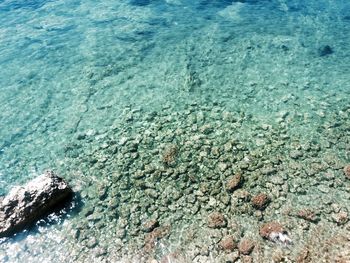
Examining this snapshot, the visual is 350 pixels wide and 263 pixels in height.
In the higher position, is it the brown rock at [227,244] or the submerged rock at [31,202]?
the submerged rock at [31,202]

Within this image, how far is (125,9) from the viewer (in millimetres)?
27281

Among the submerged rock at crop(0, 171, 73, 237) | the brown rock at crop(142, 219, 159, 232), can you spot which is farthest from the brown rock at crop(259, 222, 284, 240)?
the submerged rock at crop(0, 171, 73, 237)

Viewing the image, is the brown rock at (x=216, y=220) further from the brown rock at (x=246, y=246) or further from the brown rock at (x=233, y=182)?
the brown rock at (x=233, y=182)

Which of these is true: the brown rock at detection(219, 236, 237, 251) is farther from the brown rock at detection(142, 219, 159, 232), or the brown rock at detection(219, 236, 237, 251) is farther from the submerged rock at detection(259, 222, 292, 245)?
the brown rock at detection(142, 219, 159, 232)

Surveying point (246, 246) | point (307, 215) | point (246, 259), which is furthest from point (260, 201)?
point (246, 259)

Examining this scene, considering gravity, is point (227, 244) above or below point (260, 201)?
below

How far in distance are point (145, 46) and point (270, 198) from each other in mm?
14296

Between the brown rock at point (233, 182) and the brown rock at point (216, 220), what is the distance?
3.76 feet

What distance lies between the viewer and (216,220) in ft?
35.4

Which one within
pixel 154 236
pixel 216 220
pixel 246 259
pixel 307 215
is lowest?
pixel 154 236

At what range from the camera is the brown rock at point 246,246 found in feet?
32.4

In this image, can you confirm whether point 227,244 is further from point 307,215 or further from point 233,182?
point 307,215

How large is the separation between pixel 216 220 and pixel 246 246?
126 cm

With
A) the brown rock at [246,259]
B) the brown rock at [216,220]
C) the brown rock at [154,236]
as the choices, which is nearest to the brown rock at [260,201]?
the brown rock at [216,220]
